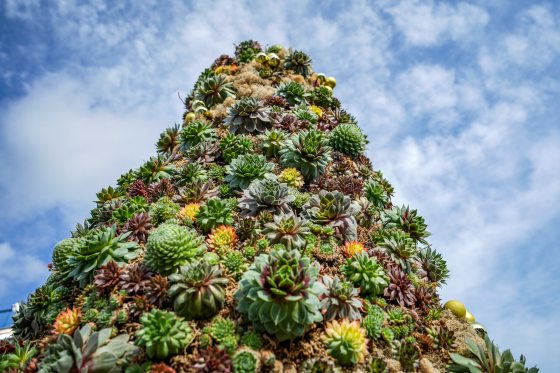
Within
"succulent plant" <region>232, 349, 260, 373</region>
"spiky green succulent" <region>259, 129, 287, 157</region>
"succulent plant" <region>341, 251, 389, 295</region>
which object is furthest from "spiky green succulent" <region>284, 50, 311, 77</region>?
"succulent plant" <region>232, 349, 260, 373</region>

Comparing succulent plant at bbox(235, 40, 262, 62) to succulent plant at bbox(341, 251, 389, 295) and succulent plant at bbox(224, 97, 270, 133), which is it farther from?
succulent plant at bbox(341, 251, 389, 295)

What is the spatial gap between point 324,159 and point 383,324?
288 cm

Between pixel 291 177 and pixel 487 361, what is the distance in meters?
3.45

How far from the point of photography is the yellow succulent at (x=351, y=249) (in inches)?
217

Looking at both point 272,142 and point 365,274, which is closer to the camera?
point 365,274

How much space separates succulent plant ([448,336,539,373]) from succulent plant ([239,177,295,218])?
2.66m

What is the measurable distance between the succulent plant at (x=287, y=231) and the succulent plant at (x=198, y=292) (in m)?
1.00

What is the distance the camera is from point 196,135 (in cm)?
778

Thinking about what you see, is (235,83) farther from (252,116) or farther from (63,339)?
(63,339)

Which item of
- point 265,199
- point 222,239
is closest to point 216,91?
point 265,199

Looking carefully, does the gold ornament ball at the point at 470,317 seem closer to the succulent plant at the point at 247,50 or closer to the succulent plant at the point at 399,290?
the succulent plant at the point at 399,290

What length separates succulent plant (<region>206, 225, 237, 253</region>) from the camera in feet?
17.1

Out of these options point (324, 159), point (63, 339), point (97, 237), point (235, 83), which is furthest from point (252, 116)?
point (63, 339)

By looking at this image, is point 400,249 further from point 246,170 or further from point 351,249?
point 246,170
